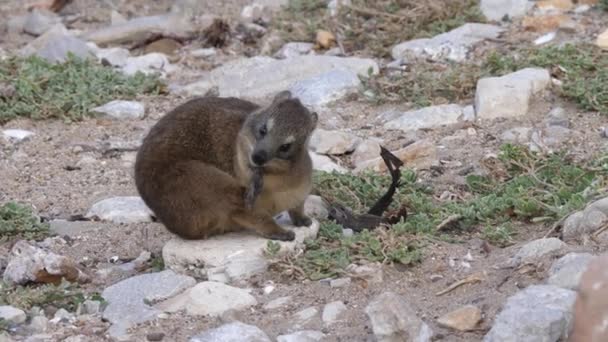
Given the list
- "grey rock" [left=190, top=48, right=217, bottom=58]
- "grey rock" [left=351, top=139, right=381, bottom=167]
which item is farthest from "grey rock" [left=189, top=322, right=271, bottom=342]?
"grey rock" [left=190, top=48, right=217, bottom=58]

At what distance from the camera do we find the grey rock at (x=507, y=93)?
9461mm

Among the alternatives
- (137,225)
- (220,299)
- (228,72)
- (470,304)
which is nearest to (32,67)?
(228,72)

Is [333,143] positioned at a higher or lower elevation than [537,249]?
lower

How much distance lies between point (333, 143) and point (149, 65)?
9.37 feet

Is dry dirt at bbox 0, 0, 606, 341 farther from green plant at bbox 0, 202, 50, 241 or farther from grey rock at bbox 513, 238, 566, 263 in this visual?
green plant at bbox 0, 202, 50, 241

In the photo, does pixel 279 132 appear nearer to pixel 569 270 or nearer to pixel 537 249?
pixel 537 249

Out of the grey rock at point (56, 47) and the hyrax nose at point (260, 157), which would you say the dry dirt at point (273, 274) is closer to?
the grey rock at point (56, 47)

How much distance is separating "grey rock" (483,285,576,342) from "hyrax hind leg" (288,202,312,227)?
5.90 ft

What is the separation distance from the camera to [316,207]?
7.86 m

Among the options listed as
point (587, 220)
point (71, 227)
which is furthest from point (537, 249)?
point (71, 227)

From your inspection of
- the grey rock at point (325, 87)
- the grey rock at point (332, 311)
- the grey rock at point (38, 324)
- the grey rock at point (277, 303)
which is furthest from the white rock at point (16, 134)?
the grey rock at point (332, 311)

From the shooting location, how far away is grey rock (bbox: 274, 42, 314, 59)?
37.7ft

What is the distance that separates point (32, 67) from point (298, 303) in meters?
5.08

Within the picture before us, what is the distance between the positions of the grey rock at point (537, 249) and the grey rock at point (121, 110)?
4.38m
